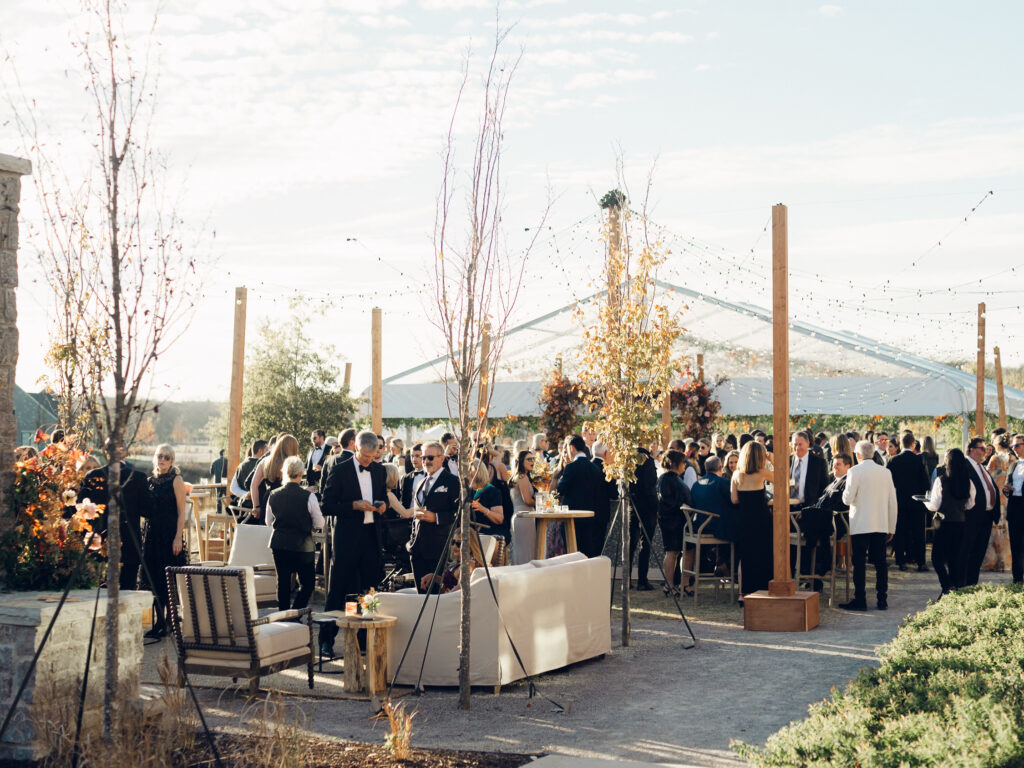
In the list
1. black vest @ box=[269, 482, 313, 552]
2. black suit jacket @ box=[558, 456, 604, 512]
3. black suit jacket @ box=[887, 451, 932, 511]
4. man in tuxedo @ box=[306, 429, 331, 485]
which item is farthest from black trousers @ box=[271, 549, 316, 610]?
black suit jacket @ box=[887, 451, 932, 511]

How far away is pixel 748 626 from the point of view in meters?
10.2

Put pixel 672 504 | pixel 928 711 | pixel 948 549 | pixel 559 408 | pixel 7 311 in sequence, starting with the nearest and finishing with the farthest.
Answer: pixel 928 711
pixel 7 311
pixel 948 549
pixel 672 504
pixel 559 408

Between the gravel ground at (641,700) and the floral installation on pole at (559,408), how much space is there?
33.9 feet

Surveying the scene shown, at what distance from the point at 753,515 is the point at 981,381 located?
12175 mm

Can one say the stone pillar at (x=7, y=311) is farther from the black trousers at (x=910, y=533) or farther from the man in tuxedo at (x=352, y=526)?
the black trousers at (x=910, y=533)

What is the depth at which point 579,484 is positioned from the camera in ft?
39.7

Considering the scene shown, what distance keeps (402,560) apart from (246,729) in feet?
18.6

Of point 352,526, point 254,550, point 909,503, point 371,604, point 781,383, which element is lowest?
point 371,604

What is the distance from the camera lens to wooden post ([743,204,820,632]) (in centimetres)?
1005

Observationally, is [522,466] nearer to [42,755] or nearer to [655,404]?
[655,404]

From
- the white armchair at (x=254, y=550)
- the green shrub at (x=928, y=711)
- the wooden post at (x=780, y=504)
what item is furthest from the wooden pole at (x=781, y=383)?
the white armchair at (x=254, y=550)

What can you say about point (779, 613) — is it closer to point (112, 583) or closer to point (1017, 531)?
point (1017, 531)

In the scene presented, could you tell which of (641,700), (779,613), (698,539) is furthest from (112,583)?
(698,539)

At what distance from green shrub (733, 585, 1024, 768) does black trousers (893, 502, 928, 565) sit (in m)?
6.92
